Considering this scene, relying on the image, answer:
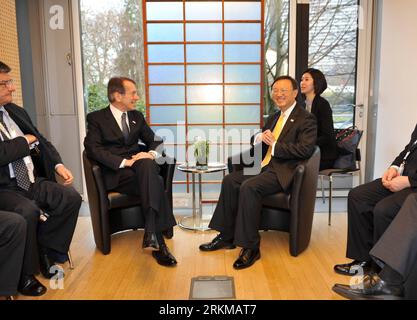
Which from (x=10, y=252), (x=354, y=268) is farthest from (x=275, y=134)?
(x=10, y=252)

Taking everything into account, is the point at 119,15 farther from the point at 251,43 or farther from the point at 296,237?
the point at 296,237

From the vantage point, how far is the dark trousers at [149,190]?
2.59 meters

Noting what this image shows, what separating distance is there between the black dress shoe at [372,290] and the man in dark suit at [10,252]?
5.82ft

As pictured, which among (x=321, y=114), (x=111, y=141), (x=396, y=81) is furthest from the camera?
(x=396, y=81)

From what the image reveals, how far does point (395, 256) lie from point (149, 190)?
1.57m

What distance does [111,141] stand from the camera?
9.70ft

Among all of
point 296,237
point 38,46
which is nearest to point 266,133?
point 296,237

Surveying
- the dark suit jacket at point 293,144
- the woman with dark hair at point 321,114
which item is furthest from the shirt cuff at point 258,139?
the woman with dark hair at point 321,114

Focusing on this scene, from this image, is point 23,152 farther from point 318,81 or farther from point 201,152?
point 318,81

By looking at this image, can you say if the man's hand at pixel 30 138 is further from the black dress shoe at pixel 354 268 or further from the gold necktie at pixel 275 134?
the black dress shoe at pixel 354 268

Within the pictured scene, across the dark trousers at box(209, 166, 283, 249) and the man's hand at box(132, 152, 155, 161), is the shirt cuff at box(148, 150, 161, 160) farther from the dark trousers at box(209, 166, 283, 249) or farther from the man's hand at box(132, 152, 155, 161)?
the dark trousers at box(209, 166, 283, 249)

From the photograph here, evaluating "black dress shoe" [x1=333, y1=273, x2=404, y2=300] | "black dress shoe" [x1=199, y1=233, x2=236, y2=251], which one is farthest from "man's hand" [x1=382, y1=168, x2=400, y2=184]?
"black dress shoe" [x1=199, y1=233, x2=236, y2=251]

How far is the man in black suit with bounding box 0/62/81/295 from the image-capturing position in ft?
7.23

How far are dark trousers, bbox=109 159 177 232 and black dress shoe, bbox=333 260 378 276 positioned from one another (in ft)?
4.03
